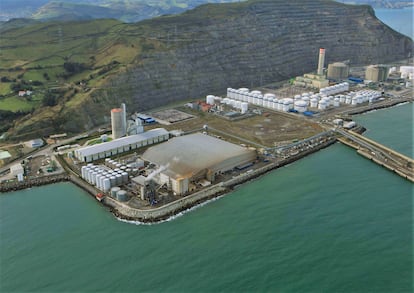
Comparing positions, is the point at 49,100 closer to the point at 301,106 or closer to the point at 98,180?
the point at 98,180

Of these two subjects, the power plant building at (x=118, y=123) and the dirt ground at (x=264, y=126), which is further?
the dirt ground at (x=264, y=126)

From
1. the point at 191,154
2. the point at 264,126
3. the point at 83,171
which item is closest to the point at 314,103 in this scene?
the point at 264,126

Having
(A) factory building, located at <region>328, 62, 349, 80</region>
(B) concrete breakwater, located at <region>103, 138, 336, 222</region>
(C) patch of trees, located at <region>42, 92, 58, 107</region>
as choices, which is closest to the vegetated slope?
(C) patch of trees, located at <region>42, 92, 58, 107</region>

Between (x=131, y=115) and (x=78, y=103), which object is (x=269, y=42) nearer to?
(x=131, y=115)

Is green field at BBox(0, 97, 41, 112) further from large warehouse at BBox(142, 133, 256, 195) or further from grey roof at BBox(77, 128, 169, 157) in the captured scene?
large warehouse at BBox(142, 133, 256, 195)

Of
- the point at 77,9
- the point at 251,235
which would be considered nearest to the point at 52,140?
the point at 251,235

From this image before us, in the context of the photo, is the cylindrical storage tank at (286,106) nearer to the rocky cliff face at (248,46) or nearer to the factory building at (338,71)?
the rocky cliff face at (248,46)

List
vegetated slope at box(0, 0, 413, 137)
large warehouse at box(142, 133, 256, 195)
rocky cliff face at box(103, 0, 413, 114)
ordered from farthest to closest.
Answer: rocky cliff face at box(103, 0, 413, 114)
vegetated slope at box(0, 0, 413, 137)
large warehouse at box(142, 133, 256, 195)

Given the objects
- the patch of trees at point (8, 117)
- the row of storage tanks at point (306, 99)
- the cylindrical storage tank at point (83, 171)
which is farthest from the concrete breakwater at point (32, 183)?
A: the row of storage tanks at point (306, 99)
